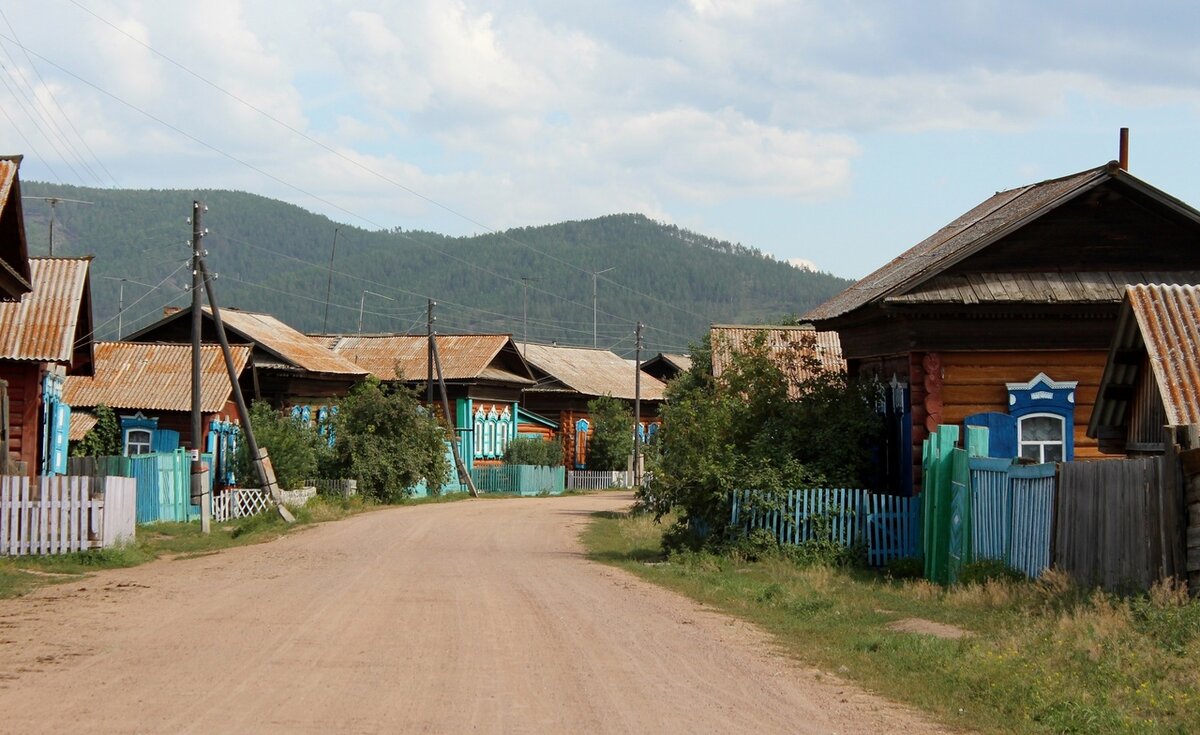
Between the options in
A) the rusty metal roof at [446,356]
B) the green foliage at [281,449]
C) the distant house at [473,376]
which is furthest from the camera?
the rusty metal roof at [446,356]

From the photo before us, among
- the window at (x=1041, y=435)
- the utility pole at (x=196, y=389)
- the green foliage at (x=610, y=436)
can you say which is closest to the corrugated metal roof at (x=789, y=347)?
the window at (x=1041, y=435)

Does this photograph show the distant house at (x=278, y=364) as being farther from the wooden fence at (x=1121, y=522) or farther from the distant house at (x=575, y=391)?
the wooden fence at (x=1121, y=522)

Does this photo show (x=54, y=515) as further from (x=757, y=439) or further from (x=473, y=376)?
(x=473, y=376)

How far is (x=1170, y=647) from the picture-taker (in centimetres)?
1118

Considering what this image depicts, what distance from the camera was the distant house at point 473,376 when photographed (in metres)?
62.5

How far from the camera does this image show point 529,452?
6438cm

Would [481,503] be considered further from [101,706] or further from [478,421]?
[101,706]

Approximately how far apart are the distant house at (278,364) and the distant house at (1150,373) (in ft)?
112

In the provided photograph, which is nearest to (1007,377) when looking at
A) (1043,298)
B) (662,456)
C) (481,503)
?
(1043,298)

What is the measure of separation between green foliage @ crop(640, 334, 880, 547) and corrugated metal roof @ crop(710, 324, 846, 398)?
0.30 m

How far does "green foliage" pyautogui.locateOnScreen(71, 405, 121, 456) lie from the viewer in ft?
131

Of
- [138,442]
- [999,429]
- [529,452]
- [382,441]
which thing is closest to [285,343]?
[382,441]

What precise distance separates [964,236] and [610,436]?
1901 inches

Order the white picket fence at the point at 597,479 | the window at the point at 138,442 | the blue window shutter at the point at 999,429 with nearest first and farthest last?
the blue window shutter at the point at 999,429 < the window at the point at 138,442 < the white picket fence at the point at 597,479
